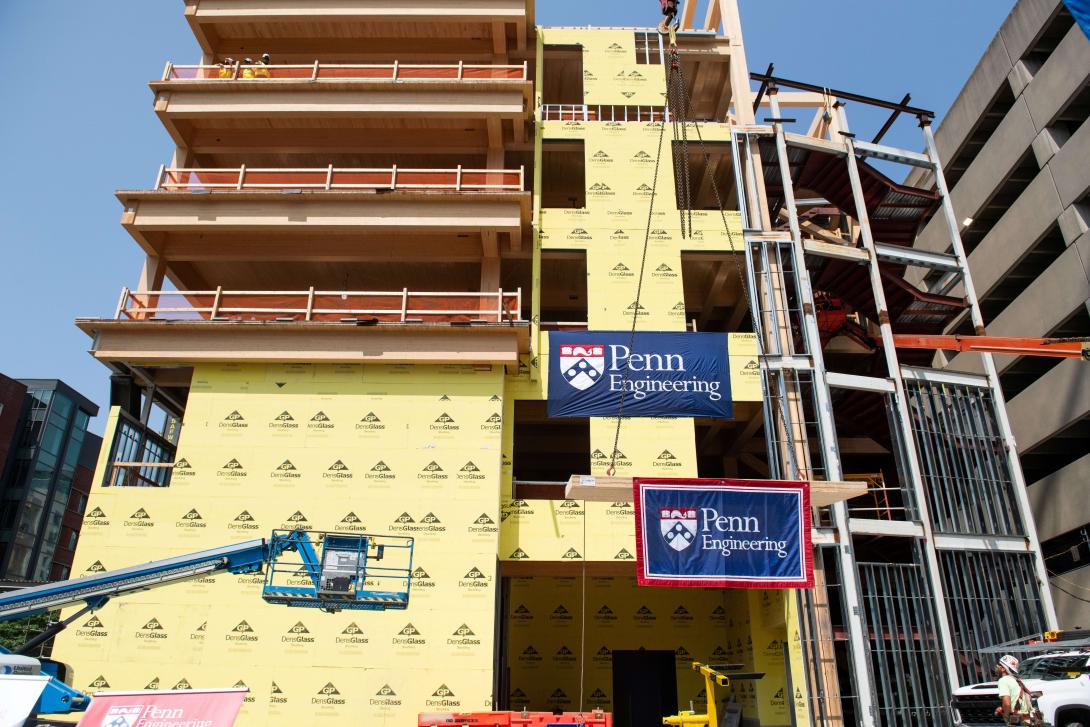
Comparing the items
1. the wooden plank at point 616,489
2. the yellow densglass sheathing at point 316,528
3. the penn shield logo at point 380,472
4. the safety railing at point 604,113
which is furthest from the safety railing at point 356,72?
the wooden plank at point 616,489

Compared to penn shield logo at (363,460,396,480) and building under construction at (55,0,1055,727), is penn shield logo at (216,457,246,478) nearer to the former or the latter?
building under construction at (55,0,1055,727)

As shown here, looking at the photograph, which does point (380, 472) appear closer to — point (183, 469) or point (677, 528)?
point (183, 469)

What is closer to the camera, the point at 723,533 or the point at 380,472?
the point at 723,533

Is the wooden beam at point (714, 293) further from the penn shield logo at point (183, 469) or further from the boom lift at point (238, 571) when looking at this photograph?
the penn shield logo at point (183, 469)

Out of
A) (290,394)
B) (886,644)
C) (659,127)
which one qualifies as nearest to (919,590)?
(886,644)

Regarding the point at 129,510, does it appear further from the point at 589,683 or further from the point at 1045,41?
the point at 1045,41

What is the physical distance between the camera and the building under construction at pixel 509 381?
21.3m

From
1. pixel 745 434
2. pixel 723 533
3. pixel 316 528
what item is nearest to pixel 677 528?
pixel 723 533

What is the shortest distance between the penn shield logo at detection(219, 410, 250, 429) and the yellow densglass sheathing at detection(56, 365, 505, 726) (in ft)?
0.23

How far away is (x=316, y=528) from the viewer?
21797 mm

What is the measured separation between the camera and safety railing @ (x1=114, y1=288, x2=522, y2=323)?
24.2 metres

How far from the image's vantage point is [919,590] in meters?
23.0

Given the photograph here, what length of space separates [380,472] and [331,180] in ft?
A: 36.7

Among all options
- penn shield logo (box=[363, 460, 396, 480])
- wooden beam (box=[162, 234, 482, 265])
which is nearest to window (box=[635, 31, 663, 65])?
wooden beam (box=[162, 234, 482, 265])
